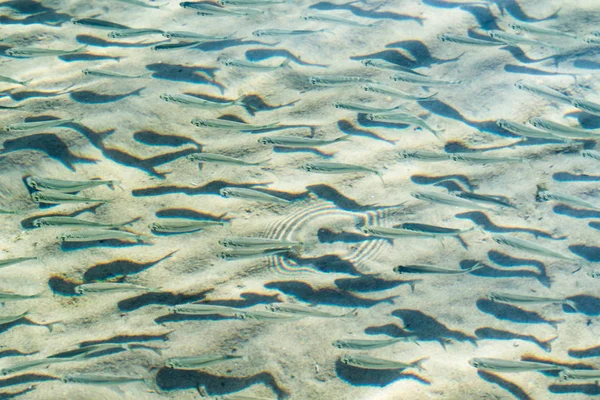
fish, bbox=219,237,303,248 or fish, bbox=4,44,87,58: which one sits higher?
fish, bbox=4,44,87,58

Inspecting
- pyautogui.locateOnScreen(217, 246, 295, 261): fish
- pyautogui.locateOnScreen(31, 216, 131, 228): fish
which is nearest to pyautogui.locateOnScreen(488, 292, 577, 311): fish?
pyautogui.locateOnScreen(217, 246, 295, 261): fish

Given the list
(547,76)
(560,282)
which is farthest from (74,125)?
(547,76)

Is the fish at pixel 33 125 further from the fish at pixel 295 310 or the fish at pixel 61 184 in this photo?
the fish at pixel 295 310

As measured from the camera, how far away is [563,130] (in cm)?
464

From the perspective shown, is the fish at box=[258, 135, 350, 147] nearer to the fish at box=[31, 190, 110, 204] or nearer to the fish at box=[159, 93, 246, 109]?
the fish at box=[159, 93, 246, 109]

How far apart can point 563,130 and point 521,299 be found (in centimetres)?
195

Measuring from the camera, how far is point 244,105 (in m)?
5.11

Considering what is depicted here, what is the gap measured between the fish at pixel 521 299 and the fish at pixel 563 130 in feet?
5.65

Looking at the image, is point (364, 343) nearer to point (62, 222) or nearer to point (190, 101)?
point (62, 222)

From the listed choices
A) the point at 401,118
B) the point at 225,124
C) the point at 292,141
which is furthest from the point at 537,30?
the point at 225,124

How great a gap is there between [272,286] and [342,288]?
0.63 m

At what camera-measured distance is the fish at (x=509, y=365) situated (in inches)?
136

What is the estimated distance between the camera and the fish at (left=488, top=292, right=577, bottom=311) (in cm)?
382

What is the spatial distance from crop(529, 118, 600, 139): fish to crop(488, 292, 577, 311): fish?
1722 millimetres
